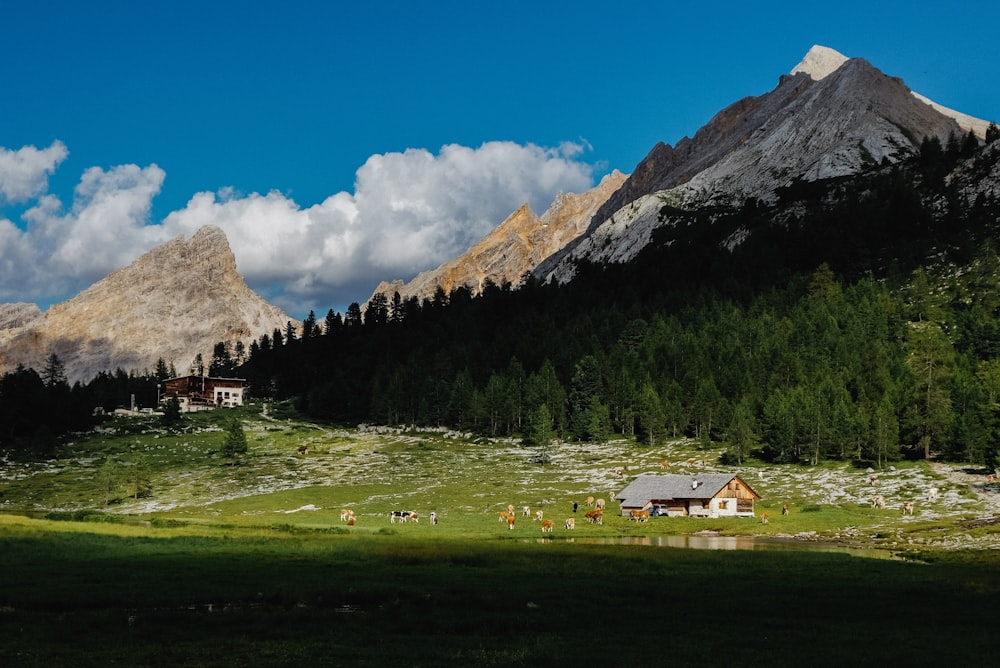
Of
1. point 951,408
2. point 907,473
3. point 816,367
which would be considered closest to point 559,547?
point 907,473

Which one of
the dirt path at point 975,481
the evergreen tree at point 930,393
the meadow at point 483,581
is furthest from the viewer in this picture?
the evergreen tree at point 930,393

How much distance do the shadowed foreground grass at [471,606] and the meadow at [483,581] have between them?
0.15 meters

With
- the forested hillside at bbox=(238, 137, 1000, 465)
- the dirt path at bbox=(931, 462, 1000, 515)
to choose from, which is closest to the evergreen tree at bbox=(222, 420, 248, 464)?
the forested hillside at bbox=(238, 137, 1000, 465)

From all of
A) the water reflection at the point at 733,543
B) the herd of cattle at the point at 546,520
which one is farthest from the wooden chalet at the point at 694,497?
the water reflection at the point at 733,543

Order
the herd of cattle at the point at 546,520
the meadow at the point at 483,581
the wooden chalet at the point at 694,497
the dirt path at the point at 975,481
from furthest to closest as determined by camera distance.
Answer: the wooden chalet at the point at 694,497 < the dirt path at the point at 975,481 < the herd of cattle at the point at 546,520 < the meadow at the point at 483,581

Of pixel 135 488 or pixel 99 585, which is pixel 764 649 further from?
pixel 135 488

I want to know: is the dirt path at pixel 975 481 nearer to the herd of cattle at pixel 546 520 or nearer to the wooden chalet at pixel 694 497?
the herd of cattle at pixel 546 520

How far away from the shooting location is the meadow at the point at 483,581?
26.5 m

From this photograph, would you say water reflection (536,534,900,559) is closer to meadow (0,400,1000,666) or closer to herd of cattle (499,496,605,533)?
meadow (0,400,1000,666)

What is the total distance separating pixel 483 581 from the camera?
4262cm

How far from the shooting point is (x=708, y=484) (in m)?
99.8

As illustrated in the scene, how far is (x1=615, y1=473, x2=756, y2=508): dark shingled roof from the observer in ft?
323

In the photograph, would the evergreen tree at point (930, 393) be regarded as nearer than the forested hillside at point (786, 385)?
Yes

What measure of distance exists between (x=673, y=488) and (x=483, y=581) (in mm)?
62737
